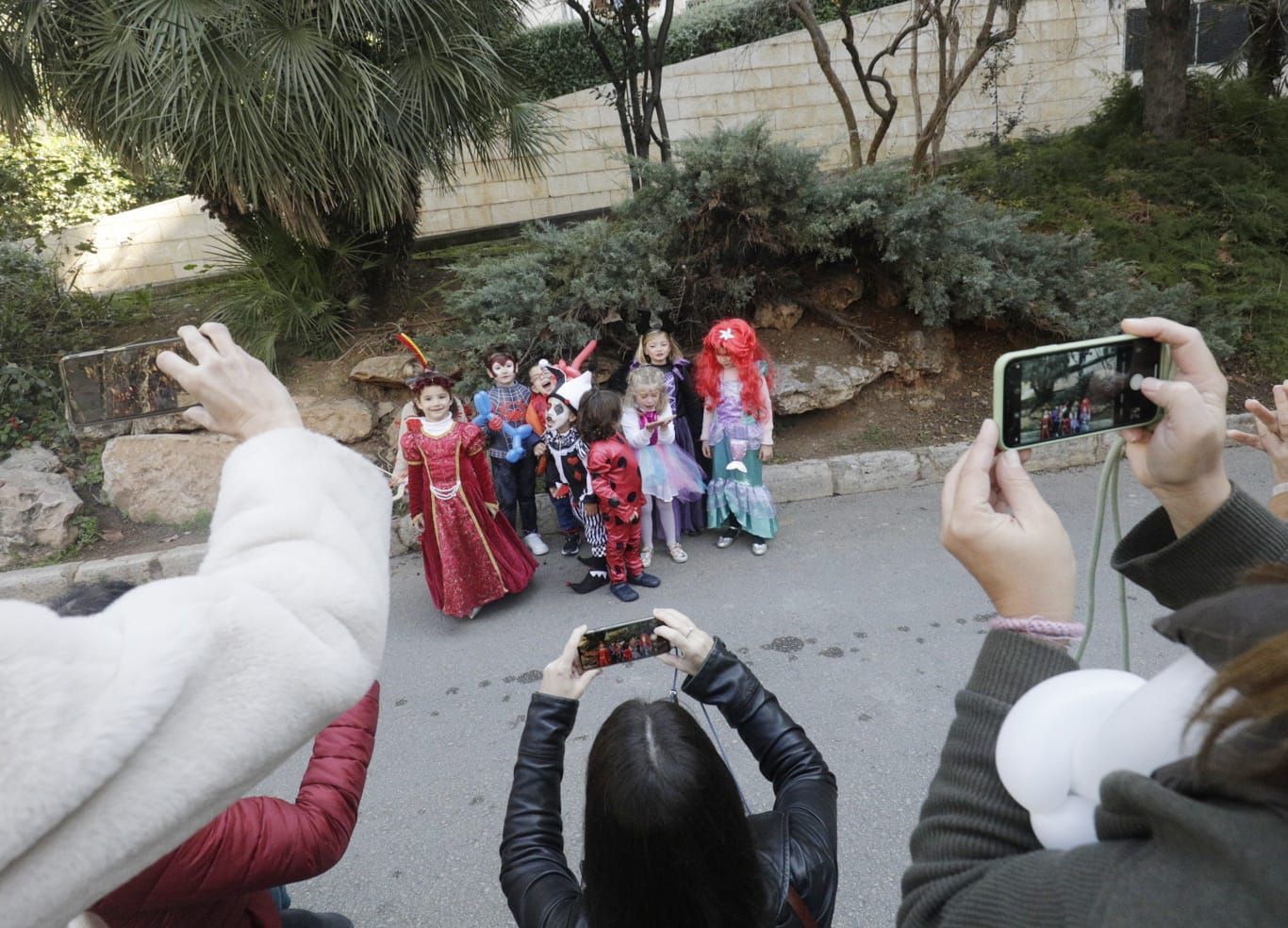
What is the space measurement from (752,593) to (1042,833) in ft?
12.4

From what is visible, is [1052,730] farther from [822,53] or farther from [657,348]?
[822,53]

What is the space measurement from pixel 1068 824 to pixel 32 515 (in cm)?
692

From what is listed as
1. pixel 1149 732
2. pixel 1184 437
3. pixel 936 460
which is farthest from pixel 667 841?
pixel 936 460

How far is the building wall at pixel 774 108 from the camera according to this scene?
421 inches

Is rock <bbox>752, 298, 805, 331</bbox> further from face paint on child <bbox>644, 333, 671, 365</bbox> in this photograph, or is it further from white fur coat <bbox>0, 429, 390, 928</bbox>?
white fur coat <bbox>0, 429, 390, 928</bbox>

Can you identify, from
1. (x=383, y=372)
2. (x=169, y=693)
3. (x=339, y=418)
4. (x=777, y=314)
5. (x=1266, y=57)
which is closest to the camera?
(x=169, y=693)

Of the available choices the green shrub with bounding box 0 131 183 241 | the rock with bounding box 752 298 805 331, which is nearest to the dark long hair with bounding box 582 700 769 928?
the rock with bounding box 752 298 805 331

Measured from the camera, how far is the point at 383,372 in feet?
21.1

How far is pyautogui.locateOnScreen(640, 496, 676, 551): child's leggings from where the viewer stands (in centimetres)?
498

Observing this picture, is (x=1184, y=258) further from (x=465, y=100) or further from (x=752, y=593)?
(x=465, y=100)

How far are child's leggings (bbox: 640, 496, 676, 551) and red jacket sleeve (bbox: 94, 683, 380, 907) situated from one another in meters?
3.24

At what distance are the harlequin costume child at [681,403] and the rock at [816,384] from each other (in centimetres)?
107

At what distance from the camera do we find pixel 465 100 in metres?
6.20

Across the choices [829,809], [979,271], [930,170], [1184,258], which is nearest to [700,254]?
[979,271]
